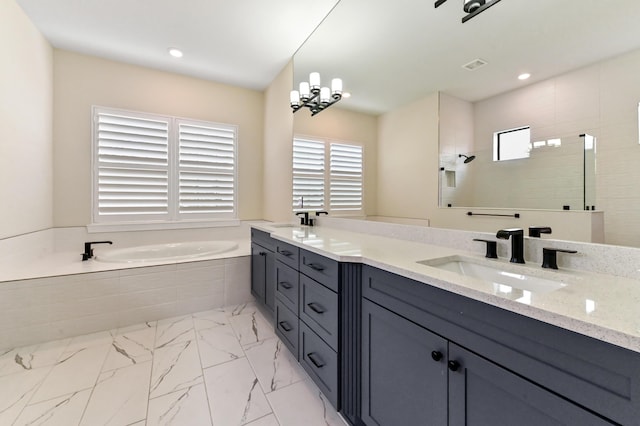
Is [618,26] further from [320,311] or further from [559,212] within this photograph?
[320,311]

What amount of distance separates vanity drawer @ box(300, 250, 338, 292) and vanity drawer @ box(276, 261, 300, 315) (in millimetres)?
150

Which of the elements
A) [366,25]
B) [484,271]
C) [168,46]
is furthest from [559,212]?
[168,46]

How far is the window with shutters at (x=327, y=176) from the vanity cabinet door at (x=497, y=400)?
52.3 inches

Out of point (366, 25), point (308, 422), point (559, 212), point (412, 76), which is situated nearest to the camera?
point (559, 212)

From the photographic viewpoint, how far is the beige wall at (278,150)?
2994 mm

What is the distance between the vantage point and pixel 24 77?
235cm

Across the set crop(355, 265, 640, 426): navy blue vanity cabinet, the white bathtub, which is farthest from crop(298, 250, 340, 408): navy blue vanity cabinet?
the white bathtub

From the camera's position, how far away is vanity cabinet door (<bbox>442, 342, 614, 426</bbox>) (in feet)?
1.99

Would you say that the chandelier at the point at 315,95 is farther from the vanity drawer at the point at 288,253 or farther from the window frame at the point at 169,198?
the window frame at the point at 169,198

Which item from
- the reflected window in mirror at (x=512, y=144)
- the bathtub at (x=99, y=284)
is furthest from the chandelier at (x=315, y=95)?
the bathtub at (x=99, y=284)

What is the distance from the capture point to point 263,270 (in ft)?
7.93

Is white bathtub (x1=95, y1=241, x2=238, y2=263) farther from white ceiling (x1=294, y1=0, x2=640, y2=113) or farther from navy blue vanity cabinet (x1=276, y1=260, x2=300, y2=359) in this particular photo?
white ceiling (x1=294, y1=0, x2=640, y2=113)

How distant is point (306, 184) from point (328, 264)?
1.41 metres

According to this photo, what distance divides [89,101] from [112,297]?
227 cm
